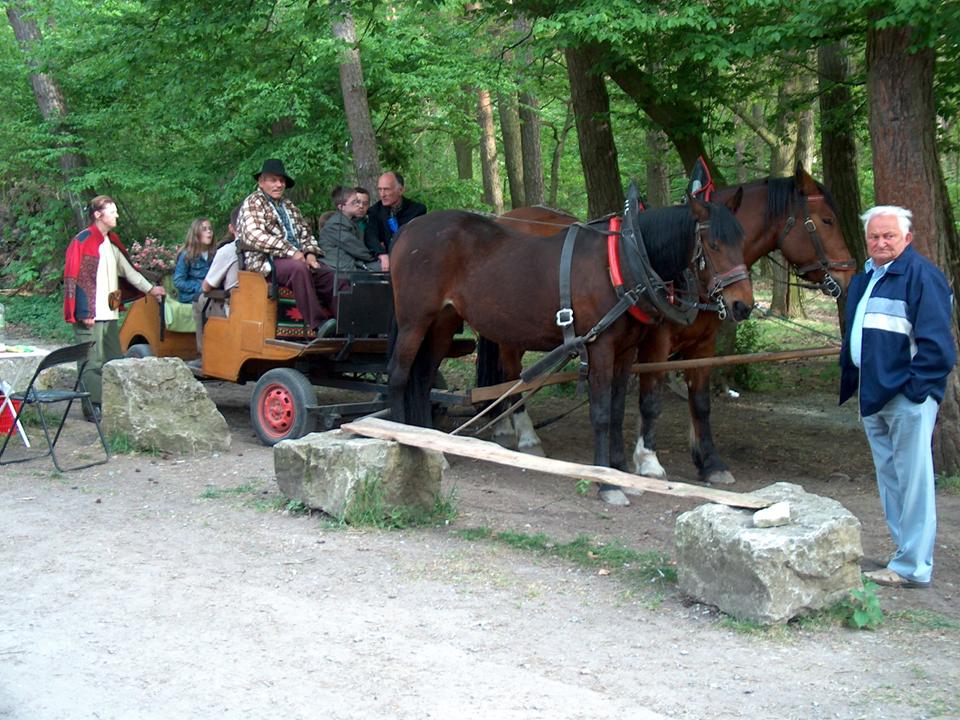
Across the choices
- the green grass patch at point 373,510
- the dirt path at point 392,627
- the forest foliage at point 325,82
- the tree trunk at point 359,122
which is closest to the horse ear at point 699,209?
the forest foliage at point 325,82

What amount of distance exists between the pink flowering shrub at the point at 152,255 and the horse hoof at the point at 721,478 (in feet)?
32.7

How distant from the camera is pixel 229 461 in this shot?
332 inches

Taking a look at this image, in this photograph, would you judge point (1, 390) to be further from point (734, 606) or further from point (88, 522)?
point (734, 606)

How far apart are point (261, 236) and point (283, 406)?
1.41 meters

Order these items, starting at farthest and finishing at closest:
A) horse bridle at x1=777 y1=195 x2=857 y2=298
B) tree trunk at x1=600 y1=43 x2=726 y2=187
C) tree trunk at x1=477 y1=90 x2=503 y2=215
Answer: tree trunk at x1=477 y1=90 x2=503 y2=215 → tree trunk at x1=600 y1=43 x2=726 y2=187 → horse bridle at x1=777 y1=195 x2=857 y2=298

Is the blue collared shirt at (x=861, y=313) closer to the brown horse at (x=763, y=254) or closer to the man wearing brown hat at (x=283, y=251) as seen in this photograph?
the brown horse at (x=763, y=254)

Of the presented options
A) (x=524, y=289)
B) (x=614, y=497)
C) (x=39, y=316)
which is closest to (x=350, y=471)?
(x=614, y=497)

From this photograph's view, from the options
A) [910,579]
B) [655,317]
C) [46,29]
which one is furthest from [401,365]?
[46,29]

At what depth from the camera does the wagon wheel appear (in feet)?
28.6

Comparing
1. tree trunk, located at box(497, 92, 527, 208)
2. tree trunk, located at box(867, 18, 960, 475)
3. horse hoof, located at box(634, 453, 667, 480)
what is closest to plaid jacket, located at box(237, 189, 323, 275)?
horse hoof, located at box(634, 453, 667, 480)

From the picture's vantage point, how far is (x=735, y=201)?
25.2ft

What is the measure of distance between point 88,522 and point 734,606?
4005 millimetres

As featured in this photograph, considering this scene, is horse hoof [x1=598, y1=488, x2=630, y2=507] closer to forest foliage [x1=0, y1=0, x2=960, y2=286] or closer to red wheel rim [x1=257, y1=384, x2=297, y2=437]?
red wheel rim [x1=257, y1=384, x2=297, y2=437]

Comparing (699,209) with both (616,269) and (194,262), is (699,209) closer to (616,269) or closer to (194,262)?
(616,269)
